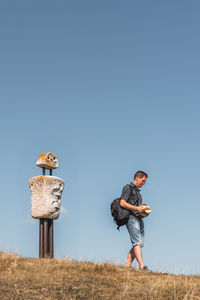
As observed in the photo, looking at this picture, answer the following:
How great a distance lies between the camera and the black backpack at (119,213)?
28.3 ft

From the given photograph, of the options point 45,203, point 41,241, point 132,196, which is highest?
point 45,203

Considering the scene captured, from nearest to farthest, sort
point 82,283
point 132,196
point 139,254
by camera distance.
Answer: point 82,283 < point 139,254 < point 132,196

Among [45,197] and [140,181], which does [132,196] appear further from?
[45,197]

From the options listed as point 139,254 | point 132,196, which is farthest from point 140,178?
point 139,254

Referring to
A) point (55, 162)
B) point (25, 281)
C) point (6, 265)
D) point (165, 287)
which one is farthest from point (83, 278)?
point (55, 162)

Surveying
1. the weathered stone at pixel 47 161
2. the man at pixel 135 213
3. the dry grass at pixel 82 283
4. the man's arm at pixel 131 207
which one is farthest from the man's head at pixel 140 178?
the weathered stone at pixel 47 161

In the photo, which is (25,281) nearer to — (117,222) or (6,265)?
(6,265)

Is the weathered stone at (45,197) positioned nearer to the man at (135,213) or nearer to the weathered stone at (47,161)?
the weathered stone at (47,161)

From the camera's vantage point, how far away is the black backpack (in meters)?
8.62

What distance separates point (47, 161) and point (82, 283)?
17.2ft

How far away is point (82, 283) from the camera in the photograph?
6711mm

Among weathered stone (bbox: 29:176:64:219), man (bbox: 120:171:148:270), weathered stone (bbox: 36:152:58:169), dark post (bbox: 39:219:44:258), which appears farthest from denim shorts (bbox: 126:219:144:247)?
weathered stone (bbox: 36:152:58:169)

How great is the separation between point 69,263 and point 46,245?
2870mm

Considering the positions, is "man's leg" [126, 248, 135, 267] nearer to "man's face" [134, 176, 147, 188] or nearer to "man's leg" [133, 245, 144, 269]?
"man's leg" [133, 245, 144, 269]
